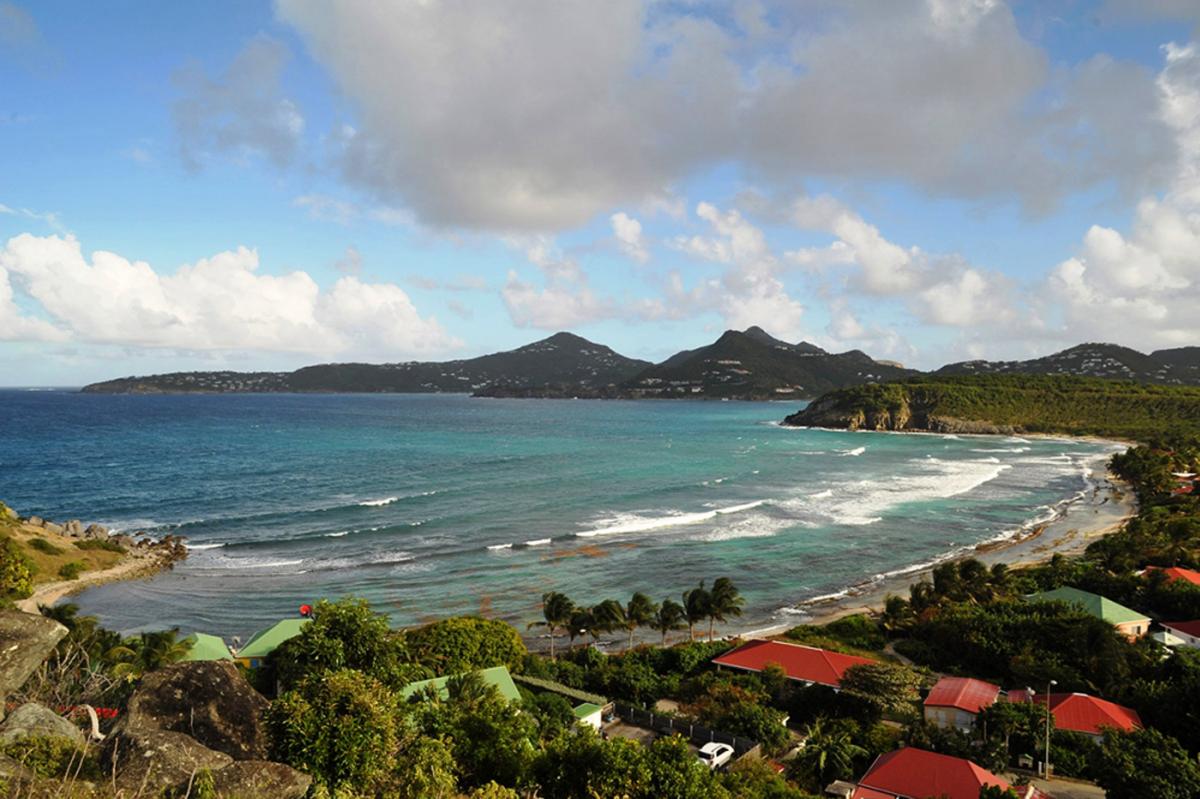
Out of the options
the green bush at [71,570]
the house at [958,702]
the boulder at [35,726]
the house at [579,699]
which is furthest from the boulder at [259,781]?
the green bush at [71,570]

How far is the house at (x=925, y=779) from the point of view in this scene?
1833 cm

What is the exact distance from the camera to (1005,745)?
21.4m

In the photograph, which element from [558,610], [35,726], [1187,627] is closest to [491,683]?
[558,610]

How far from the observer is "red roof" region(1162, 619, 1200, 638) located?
3135cm

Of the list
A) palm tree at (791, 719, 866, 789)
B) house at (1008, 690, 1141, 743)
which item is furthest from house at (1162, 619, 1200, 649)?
palm tree at (791, 719, 866, 789)

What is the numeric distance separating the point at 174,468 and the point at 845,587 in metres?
82.9

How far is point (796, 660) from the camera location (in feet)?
91.2

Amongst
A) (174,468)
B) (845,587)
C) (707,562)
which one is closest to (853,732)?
(845,587)

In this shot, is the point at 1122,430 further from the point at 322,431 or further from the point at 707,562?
the point at 322,431

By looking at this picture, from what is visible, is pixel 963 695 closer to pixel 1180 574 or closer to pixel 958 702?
pixel 958 702

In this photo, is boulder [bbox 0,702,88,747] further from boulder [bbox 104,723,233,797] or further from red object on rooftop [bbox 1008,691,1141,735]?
red object on rooftop [bbox 1008,691,1141,735]

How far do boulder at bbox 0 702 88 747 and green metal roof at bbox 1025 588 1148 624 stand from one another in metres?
35.7

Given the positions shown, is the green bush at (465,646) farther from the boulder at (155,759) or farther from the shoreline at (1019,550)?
the boulder at (155,759)

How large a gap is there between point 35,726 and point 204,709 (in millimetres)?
2459
